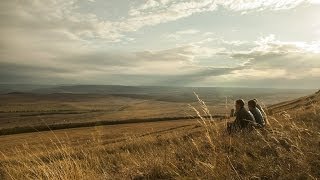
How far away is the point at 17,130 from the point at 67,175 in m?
78.5

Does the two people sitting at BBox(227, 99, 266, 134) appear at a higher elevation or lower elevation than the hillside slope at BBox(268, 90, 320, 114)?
higher

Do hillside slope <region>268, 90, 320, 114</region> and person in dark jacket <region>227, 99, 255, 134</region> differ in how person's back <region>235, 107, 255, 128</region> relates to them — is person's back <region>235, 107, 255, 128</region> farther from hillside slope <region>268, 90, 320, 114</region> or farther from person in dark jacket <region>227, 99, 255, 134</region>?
hillside slope <region>268, 90, 320, 114</region>

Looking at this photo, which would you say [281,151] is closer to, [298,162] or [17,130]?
[298,162]

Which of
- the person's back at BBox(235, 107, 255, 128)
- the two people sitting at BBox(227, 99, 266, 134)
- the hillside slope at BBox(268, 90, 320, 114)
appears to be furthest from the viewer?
the hillside slope at BBox(268, 90, 320, 114)

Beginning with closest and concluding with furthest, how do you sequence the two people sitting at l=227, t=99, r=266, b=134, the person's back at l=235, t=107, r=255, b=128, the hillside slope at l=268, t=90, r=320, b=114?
the two people sitting at l=227, t=99, r=266, b=134, the person's back at l=235, t=107, r=255, b=128, the hillside slope at l=268, t=90, r=320, b=114

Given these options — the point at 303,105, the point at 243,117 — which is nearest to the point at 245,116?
the point at 243,117

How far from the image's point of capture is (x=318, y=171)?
4.00 metres

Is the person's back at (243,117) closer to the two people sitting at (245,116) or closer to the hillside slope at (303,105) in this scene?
the two people sitting at (245,116)

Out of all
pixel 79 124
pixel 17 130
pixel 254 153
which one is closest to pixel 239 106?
pixel 254 153

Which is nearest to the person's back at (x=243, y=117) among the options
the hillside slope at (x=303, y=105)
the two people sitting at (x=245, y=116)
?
the two people sitting at (x=245, y=116)

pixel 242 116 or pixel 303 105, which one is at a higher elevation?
pixel 242 116

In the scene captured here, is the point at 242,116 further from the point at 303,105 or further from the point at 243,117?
the point at 303,105

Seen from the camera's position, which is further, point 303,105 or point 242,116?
point 303,105

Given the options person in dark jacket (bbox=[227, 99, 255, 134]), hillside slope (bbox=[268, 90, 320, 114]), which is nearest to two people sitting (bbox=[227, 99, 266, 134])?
person in dark jacket (bbox=[227, 99, 255, 134])
